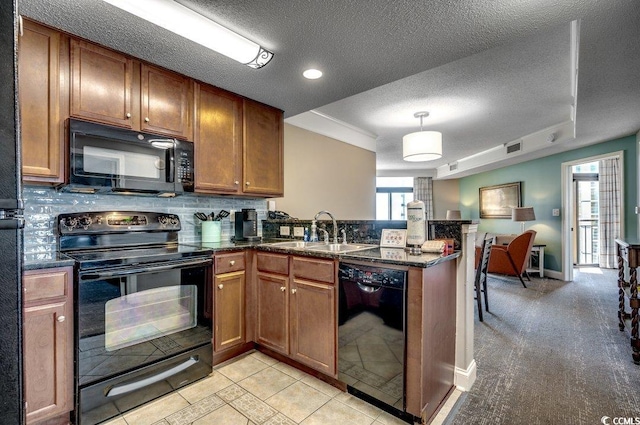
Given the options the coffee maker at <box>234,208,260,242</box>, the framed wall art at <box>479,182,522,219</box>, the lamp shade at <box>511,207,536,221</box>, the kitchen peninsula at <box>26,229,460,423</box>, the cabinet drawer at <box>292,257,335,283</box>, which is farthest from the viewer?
the framed wall art at <box>479,182,522,219</box>

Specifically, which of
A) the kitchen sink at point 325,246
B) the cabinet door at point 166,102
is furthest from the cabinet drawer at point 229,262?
the cabinet door at point 166,102

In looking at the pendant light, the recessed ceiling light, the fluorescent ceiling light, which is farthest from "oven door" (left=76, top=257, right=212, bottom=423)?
the pendant light

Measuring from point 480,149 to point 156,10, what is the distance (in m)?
6.09

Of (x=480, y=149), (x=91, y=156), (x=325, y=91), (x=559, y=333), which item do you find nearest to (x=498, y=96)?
(x=325, y=91)

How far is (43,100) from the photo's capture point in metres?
1.75

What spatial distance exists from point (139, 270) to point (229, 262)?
2.08 feet

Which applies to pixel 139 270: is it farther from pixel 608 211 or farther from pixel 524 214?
pixel 608 211

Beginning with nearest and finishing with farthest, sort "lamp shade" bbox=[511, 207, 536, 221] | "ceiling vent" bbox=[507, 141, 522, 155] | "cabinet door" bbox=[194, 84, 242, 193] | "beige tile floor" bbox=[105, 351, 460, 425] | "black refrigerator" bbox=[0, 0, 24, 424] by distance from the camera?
1. "black refrigerator" bbox=[0, 0, 24, 424]
2. "beige tile floor" bbox=[105, 351, 460, 425]
3. "cabinet door" bbox=[194, 84, 242, 193]
4. "ceiling vent" bbox=[507, 141, 522, 155]
5. "lamp shade" bbox=[511, 207, 536, 221]

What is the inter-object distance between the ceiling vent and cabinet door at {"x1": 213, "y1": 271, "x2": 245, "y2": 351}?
211 inches

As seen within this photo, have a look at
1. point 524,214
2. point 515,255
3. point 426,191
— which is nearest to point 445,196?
point 426,191

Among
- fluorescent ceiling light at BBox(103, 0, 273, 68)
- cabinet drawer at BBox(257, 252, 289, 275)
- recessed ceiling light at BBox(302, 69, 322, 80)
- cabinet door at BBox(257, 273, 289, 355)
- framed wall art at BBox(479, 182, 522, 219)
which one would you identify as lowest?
cabinet door at BBox(257, 273, 289, 355)

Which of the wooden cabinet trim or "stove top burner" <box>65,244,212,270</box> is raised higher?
"stove top burner" <box>65,244,212,270</box>

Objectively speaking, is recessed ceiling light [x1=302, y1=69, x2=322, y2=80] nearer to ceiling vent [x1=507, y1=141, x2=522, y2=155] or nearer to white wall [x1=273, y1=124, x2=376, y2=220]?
white wall [x1=273, y1=124, x2=376, y2=220]

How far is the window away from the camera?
9.18m
